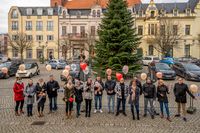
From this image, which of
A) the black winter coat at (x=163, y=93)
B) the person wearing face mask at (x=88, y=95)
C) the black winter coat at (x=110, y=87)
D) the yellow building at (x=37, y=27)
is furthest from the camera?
the yellow building at (x=37, y=27)

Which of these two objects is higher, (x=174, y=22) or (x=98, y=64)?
(x=174, y=22)

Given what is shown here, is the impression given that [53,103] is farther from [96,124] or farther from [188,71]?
[188,71]

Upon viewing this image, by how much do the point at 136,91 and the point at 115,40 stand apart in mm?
14726

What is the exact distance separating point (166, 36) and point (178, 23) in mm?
9595

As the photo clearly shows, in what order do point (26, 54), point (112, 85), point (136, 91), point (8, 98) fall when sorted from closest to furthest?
point (136, 91), point (112, 85), point (8, 98), point (26, 54)

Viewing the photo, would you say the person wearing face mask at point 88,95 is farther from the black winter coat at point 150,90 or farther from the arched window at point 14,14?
the arched window at point 14,14

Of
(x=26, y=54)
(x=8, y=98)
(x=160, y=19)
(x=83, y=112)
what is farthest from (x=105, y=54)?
(x=26, y=54)

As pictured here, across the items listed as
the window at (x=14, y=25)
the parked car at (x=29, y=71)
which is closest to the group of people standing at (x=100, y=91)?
the parked car at (x=29, y=71)

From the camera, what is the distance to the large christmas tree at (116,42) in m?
26.2

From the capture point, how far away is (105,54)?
26.5 m

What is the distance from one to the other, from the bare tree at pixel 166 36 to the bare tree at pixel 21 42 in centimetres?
2535

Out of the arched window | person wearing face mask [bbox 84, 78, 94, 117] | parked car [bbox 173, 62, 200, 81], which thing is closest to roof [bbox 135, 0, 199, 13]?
the arched window

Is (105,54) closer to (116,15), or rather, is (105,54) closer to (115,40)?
(115,40)

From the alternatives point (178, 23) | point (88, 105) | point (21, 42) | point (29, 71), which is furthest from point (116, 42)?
point (178, 23)
